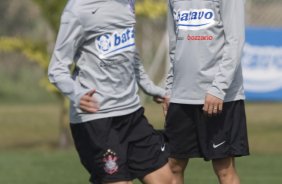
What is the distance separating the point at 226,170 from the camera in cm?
778

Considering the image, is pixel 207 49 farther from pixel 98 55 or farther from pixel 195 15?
pixel 98 55

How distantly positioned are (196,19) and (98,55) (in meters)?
1.03

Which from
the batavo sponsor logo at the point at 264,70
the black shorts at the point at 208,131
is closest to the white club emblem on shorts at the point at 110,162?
the black shorts at the point at 208,131

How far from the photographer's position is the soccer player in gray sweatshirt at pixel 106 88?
686 centimetres

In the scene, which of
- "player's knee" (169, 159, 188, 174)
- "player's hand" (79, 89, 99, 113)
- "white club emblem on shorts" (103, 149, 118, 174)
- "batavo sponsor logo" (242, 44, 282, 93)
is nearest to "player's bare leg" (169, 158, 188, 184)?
Result: "player's knee" (169, 159, 188, 174)

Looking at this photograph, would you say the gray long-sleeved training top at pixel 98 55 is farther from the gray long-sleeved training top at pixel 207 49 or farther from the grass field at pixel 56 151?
the grass field at pixel 56 151

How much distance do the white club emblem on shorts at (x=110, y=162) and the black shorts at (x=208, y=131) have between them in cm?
102

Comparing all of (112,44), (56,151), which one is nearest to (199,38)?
(112,44)

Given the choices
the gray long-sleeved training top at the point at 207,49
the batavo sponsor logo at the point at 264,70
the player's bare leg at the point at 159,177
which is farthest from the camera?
the batavo sponsor logo at the point at 264,70

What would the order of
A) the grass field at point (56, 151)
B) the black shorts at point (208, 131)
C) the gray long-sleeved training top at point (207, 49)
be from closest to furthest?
the gray long-sleeved training top at point (207, 49) < the black shorts at point (208, 131) < the grass field at point (56, 151)

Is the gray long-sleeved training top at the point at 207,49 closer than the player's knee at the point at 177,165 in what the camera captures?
Yes

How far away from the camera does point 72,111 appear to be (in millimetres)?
7098

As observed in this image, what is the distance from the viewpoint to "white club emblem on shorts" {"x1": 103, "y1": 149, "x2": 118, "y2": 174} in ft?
22.9

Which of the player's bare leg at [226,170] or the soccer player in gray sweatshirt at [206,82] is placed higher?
the soccer player in gray sweatshirt at [206,82]
